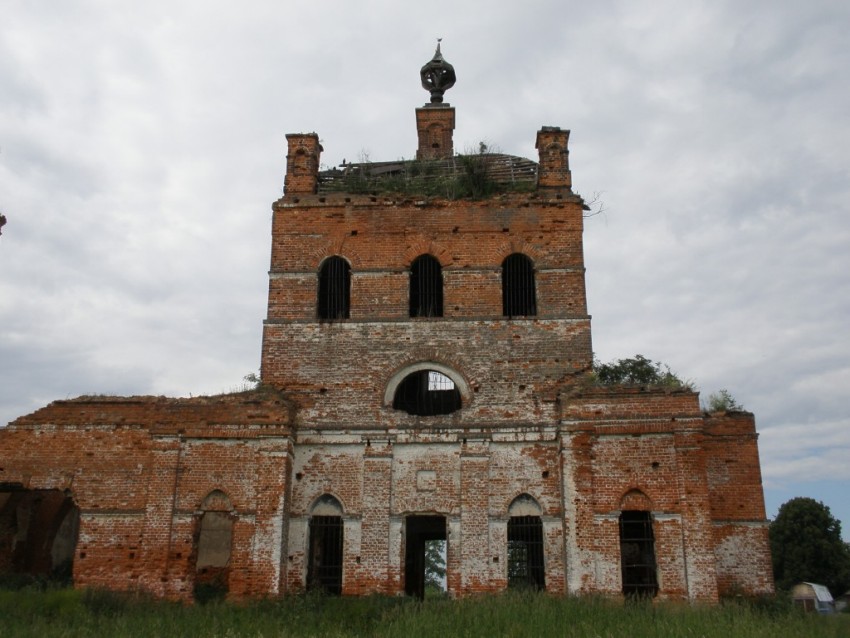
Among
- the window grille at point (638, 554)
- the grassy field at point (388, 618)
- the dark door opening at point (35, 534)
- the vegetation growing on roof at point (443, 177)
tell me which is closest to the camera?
the grassy field at point (388, 618)

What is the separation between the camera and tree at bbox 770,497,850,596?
36.4 metres

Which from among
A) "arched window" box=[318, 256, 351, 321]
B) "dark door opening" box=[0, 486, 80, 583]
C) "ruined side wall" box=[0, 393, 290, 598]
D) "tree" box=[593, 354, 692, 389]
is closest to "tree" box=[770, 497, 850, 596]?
"tree" box=[593, 354, 692, 389]

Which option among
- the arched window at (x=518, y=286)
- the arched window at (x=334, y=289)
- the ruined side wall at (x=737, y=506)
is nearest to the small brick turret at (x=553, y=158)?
the arched window at (x=518, y=286)

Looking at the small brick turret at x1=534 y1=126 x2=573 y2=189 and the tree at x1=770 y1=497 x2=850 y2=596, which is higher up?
the small brick turret at x1=534 y1=126 x2=573 y2=189

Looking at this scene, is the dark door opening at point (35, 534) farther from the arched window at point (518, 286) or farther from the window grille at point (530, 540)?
the arched window at point (518, 286)

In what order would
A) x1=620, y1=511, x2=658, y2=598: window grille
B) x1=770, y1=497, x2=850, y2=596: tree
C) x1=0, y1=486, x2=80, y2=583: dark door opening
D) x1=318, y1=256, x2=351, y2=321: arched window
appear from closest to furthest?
x1=620, y1=511, x2=658, y2=598: window grille
x1=318, y1=256, x2=351, y2=321: arched window
x1=0, y1=486, x2=80, y2=583: dark door opening
x1=770, y1=497, x2=850, y2=596: tree

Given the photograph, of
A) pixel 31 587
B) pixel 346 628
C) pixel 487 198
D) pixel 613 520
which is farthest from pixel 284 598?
pixel 487 198

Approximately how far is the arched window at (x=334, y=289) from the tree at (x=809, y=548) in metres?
28.9

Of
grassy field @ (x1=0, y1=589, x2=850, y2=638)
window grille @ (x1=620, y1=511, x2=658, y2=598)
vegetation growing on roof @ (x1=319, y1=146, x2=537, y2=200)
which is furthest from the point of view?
vegetation growing on roof @ (x1=319, y1=146, x2=537, y2=200)

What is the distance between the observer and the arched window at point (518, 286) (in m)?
16.5

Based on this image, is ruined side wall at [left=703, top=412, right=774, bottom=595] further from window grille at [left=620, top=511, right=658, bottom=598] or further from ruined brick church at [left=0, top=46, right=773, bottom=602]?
window grille at [left=620, top=511, right=658, bottom=598]

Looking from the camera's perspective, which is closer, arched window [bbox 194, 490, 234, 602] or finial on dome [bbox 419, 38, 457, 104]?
arched window [bbox 194, 490, 234, 602]

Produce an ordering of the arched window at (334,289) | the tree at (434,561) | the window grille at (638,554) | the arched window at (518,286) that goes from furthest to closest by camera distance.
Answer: the tree at (434,561), the arched window at (334,289), the arched window at (518,286), the window grille at (638,554)

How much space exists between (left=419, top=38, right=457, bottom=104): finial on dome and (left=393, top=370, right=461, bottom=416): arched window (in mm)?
8405
